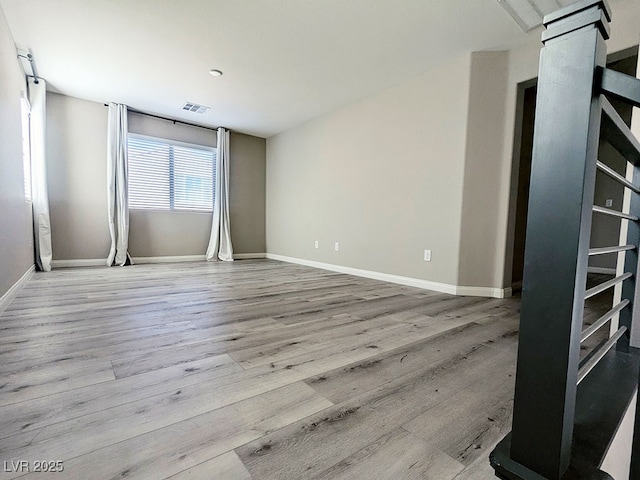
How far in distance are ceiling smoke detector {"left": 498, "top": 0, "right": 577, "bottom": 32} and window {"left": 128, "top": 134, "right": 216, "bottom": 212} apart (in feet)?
14.9

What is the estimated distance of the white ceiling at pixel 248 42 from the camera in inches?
89.2

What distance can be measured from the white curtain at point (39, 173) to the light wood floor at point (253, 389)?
6.31ft

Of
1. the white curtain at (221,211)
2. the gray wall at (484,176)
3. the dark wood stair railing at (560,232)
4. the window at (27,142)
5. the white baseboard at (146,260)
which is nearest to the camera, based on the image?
the dark wood stair railing at (560,232)

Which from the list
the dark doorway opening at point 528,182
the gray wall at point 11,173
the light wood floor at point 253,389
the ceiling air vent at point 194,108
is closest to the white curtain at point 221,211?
the ceiling air vent at point 194,108

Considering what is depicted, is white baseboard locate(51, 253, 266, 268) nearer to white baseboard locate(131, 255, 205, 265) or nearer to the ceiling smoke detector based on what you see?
white baseboard locate(131, 255, 205, 265)

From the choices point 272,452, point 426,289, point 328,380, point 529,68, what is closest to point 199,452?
point 272,452

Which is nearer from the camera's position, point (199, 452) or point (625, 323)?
point (199, 452)

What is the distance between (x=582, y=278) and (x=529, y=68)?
297cm

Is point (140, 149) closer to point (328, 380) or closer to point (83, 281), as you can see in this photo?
point (83, 281)

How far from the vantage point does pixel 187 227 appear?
5113mm

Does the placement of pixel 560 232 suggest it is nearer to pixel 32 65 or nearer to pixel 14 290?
pixel 14 290

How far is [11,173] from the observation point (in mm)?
2492

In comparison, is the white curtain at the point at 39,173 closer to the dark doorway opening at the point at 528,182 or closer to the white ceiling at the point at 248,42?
the white ceiling at the point at 248,42

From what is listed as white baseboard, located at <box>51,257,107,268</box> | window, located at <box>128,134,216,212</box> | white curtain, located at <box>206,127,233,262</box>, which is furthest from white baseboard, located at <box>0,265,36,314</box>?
white curtain, located at <box>206,127,233,262</box>
